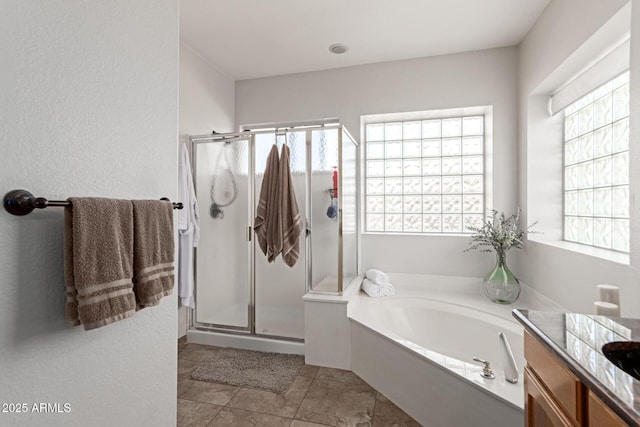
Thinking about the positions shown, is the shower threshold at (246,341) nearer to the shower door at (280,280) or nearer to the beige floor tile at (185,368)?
the shower door at (280,280)

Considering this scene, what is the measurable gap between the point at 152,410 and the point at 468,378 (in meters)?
1.40

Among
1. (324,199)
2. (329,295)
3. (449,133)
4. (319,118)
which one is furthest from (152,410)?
(449,133)

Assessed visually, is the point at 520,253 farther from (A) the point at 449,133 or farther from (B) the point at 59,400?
(B) the point at 59,400

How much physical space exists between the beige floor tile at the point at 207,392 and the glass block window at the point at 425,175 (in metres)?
1.97

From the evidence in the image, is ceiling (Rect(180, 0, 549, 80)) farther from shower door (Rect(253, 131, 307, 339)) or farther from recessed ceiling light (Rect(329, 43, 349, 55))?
shower door (Rect(253, 131, 307, 339))

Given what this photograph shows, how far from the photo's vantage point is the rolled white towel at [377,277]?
2871mm

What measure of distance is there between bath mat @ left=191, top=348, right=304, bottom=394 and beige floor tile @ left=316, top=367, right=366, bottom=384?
0.18m

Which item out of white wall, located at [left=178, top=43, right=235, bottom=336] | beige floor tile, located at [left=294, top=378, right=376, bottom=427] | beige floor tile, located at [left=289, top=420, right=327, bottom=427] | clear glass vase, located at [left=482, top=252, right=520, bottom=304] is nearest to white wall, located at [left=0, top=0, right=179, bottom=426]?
beige floor tile, located at [left=289, top=420, right=327, bottom=427]

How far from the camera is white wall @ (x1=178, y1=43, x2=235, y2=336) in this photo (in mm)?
2799

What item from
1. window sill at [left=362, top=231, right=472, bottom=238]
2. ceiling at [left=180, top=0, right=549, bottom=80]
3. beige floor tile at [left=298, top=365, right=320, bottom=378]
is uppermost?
ceiling at [left=180, top=0, right=549, bottom=80]

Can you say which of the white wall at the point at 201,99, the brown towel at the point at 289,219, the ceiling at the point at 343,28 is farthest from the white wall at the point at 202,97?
the brown towel at the point at 289,219

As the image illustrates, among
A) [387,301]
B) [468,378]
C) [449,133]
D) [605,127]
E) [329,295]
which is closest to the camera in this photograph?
[468,378]

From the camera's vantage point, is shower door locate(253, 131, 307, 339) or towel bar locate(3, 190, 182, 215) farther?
shower door locate(253, 131, 307, 339)

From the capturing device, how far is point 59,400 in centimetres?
81
